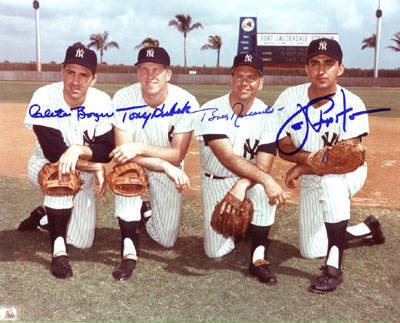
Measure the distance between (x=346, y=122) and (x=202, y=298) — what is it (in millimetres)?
1447

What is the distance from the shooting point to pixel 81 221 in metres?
3.20

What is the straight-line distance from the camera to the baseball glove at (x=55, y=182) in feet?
8.95

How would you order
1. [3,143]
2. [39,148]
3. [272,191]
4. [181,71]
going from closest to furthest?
[272,191], [39,148], [3,143], [181,71]

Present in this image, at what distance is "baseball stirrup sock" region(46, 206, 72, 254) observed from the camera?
2.87 metres

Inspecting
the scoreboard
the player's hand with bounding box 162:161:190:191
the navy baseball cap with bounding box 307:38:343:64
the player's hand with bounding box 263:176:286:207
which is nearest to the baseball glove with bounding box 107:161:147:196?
the player's hand with bounding box 162:161:190:191

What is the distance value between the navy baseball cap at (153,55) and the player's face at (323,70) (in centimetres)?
95

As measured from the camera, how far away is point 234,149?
118 inches

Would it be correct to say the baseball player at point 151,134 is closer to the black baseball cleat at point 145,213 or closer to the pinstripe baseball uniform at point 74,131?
the pinstripe baseball uniform at point 74,131

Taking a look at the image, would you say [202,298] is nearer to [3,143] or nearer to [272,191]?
[272,191]

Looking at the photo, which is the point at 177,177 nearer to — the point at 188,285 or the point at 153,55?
the point at 188,285

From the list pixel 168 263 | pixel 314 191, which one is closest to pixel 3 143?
pixel 168 263

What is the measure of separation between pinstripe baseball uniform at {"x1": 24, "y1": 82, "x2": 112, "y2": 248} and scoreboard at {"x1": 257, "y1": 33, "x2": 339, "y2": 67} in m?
32.5
